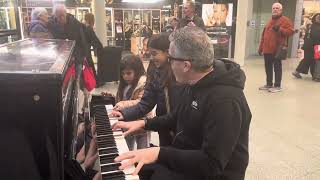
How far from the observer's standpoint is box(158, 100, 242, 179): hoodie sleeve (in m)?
1.37

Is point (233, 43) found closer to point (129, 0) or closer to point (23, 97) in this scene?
point (129, 0)

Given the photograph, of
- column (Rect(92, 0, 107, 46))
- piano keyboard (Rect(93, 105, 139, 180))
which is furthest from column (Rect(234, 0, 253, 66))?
piano keyboard (Rect(93, 105, 139, 180))

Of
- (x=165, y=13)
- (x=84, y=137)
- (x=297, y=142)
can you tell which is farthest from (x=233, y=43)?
(x=84, y=137)

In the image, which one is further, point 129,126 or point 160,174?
point 129,126

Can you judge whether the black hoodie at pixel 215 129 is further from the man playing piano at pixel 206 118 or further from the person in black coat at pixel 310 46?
the person in black coat at pixel 310 46

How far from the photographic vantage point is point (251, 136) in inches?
159

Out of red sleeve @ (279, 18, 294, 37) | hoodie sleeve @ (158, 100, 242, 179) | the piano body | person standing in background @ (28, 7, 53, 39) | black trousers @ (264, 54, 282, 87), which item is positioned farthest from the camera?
black trousers @ (264, 54, 282, 87)

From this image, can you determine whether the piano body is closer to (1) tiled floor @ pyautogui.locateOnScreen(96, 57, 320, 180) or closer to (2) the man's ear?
(2) the man's ear

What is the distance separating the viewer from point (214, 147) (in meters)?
1.37

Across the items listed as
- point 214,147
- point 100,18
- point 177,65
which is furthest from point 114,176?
point 100,18

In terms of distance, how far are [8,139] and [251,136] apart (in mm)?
3438

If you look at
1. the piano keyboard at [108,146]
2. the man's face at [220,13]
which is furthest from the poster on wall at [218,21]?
the piano keyboard at [108,146]

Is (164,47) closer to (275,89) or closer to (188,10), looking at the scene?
(188,10)

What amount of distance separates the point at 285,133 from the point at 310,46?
14.6ft
